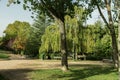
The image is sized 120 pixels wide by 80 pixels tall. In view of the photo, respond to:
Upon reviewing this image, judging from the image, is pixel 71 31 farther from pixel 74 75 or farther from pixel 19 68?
pixel 74 75

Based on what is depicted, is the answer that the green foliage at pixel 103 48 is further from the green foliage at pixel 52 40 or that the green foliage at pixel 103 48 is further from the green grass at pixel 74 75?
the green grass at pixel 74 75

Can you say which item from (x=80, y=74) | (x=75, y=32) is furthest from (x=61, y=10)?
(x=75, y=32)

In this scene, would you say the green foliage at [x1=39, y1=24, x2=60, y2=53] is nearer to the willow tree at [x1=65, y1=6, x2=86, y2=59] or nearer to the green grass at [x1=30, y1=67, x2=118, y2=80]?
the willow tree at [x1=65, y1=6, x2=86, y2=59]

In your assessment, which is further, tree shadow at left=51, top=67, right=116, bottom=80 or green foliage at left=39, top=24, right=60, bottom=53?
green foliage at left=39, top=24, right=60, bottom=53

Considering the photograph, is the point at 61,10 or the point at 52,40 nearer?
the point at 61,10

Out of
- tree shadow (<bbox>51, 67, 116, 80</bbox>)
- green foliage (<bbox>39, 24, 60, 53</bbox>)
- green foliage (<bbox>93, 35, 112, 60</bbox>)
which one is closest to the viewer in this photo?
tree shadow (<bbox>51, 67, 116, 80</bbox>)

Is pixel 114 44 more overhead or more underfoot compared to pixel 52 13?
more underfoot

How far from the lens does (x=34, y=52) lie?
65062 mm

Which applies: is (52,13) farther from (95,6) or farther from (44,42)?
(44,42)

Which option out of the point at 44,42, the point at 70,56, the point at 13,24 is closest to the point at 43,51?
the point at 44,42

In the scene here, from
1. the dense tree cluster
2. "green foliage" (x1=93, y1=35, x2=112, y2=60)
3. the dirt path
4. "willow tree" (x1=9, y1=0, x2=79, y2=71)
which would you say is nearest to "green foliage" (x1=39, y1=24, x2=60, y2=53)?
the dense tree cluster

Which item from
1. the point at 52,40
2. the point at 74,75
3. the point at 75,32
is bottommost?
the point at 74,75

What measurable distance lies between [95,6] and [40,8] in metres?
4.04

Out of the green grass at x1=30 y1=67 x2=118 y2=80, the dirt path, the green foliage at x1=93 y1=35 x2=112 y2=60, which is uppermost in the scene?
the green foliage at x1=93 y1=35 x2=112 y2=60
